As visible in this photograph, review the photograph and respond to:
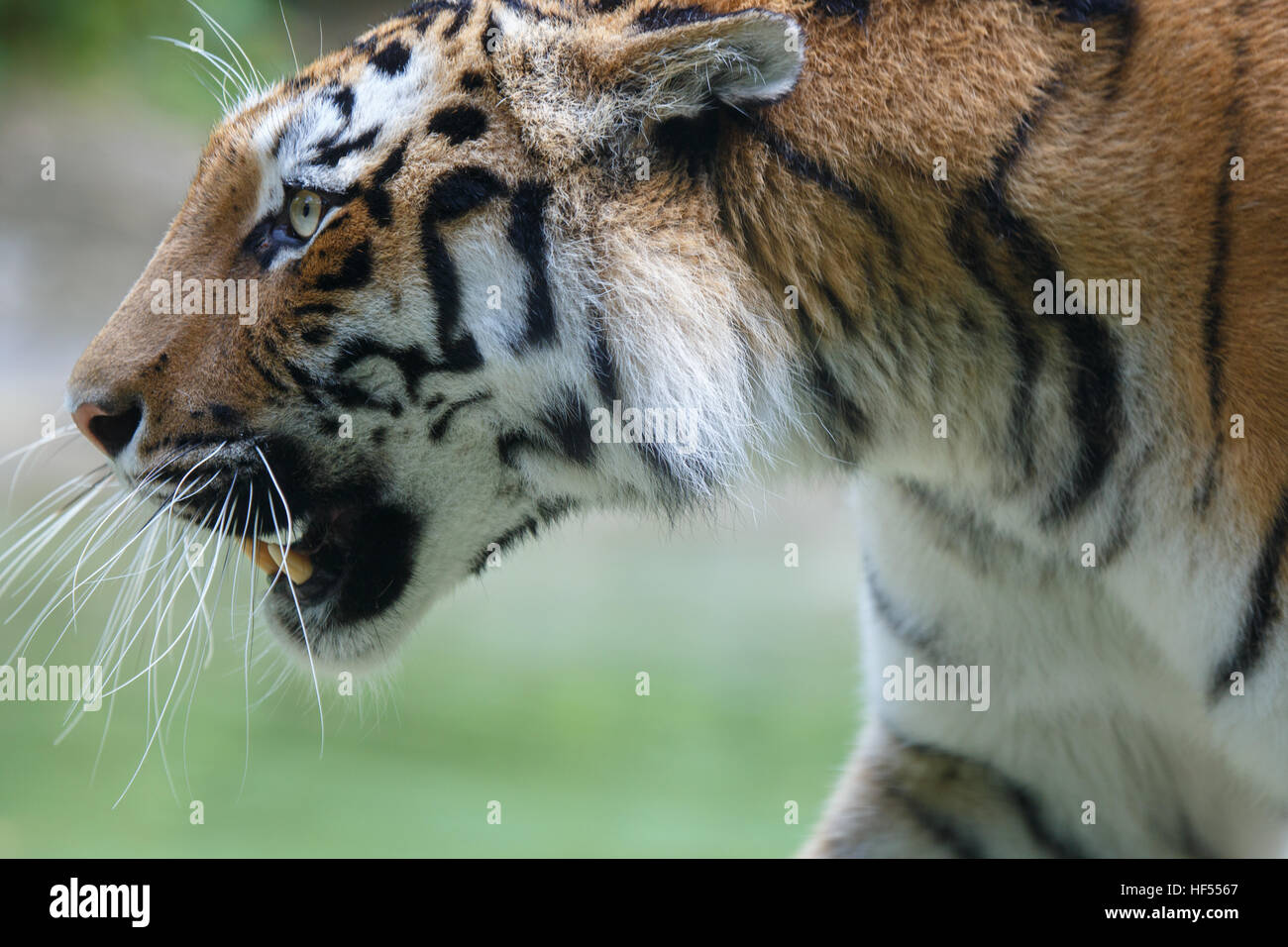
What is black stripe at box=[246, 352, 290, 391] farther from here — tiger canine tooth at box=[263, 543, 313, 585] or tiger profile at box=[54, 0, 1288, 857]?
tiger canine tooth at box=[263, 543, 313, 585]

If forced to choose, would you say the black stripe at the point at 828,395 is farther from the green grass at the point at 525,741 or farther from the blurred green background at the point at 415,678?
the green grass at the point at 525,741

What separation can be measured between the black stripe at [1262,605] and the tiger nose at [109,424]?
1.14 meters

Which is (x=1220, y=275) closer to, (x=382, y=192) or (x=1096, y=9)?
(x=1096, y=9)

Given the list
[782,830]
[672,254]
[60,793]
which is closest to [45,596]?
[60,793]

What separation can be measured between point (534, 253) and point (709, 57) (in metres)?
0.26

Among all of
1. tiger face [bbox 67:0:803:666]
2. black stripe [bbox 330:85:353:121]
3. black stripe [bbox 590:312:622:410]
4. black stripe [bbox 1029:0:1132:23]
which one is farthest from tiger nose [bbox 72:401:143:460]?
black stripe [bbox 1029:0:1132:23]

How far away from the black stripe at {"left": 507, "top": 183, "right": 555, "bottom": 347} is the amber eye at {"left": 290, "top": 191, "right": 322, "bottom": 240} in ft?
0.65

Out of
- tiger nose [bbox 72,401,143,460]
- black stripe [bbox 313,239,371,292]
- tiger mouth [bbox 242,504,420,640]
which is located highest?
black stripe [bbox 313,239,371,292]

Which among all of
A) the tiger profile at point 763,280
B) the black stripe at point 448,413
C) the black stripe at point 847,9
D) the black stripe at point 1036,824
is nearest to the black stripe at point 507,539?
the tiger profile at point 763,280

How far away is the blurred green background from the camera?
9.45 feet

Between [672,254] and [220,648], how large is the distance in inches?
131

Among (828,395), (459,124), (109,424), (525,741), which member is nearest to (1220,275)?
(828,395)

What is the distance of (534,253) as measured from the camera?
1311mm

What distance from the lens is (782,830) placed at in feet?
9.83
